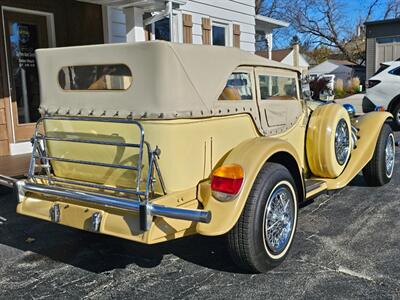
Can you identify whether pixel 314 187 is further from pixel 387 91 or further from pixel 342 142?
pixel 387 91

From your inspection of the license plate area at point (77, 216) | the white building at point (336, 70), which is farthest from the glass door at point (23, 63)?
the white building at point (336, 70)

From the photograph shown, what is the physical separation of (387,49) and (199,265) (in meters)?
21.7

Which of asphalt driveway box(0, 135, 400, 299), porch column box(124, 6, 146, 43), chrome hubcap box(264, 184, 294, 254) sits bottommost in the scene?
asphalt driveway box(0, 135, 400, 299)

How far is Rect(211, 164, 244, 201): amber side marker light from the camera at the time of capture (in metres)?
3.13

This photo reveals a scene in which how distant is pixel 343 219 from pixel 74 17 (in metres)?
5.67

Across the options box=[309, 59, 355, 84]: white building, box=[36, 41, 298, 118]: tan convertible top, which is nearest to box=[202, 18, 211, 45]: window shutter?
box=[36, 41, 298, 118]: tan convertible top

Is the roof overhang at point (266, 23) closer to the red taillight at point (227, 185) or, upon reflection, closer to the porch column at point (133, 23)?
the porch column at point (133, 23)

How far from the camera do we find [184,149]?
3.19 meters

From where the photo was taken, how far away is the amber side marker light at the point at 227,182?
313cm

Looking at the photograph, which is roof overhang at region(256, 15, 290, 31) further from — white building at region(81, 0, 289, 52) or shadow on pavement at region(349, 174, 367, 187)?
shadow on pavement at region(349, 174, 367, 187)

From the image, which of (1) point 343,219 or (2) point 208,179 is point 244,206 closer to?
(2) point 208,179

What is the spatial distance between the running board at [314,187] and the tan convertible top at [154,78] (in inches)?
52.5

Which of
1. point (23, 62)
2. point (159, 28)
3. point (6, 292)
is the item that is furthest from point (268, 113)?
point (159, 28)

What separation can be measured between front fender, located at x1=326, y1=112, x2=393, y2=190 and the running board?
0.11 meters
